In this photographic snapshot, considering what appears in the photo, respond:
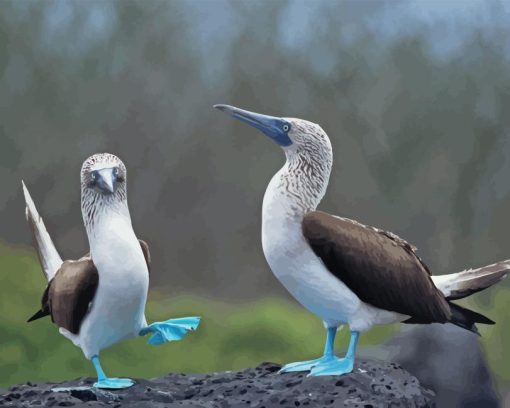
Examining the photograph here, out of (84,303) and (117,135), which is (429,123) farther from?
(84,303)

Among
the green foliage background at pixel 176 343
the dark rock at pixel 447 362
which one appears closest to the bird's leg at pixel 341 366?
the dark rock at pixel 447 362

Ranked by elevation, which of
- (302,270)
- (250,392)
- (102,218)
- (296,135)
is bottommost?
(250,392)

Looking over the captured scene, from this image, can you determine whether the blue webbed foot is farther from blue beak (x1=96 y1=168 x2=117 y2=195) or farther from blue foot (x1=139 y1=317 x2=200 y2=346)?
blue beak (x1=96 y1=168 x2=117 y2=195)

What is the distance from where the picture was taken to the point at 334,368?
2100 millimetres

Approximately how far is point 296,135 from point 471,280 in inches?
18.0

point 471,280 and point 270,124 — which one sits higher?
point 270,124

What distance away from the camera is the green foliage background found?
3.43 metres

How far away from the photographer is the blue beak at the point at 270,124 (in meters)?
2.10

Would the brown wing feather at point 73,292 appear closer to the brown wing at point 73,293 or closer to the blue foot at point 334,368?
the brown wing at point 73,293

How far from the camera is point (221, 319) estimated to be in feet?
11.4

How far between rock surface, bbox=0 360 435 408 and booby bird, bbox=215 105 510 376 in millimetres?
59

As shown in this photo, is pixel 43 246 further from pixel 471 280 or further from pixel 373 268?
pixel 471 280

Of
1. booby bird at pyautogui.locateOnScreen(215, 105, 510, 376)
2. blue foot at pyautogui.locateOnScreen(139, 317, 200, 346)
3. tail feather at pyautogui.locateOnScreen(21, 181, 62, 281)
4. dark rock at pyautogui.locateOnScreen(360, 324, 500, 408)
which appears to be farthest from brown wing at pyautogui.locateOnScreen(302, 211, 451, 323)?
dark rock at pyautogui.locateOnScreen(360, 324, 500, 408)

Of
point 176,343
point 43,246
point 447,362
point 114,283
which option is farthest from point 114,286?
point 176,343
